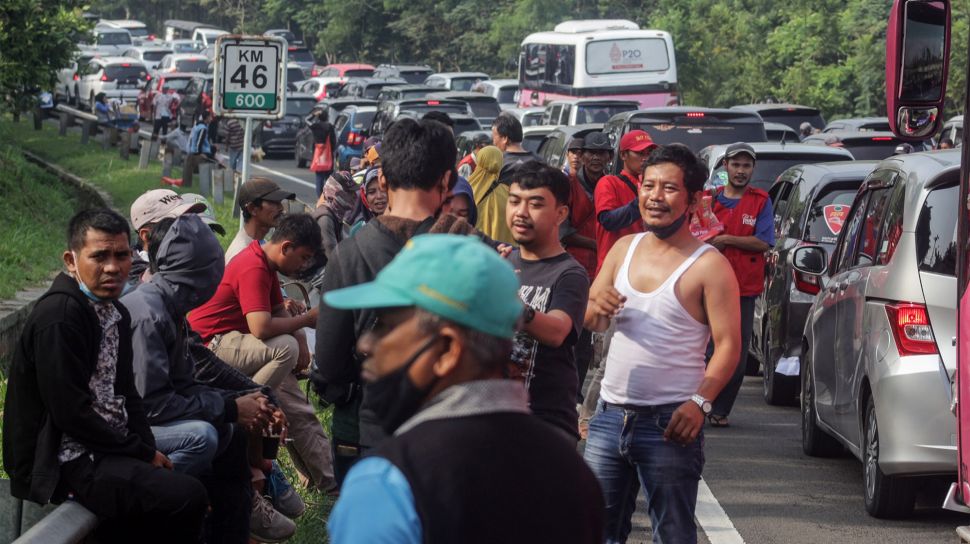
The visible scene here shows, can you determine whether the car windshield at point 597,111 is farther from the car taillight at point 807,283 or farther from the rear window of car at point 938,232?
the rear window of car at point 938,232

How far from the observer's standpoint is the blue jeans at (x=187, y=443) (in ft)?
18.7

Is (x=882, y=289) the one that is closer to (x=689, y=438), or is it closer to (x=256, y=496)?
(x=689, y=438)

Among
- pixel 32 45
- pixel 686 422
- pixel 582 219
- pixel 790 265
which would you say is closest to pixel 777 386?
pixel 790 265

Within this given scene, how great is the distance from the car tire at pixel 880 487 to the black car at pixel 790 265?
2.92m

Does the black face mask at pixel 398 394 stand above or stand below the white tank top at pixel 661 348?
above

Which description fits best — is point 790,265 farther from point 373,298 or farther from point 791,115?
point 791,115

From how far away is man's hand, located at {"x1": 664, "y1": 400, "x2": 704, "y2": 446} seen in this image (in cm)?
532

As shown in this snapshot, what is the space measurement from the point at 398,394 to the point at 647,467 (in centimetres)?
287

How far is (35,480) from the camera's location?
16.3 feet

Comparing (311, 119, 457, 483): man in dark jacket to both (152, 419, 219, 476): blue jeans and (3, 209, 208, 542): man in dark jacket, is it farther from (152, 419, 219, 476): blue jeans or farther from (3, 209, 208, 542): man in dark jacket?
(152, 419, 219, 476): blue jeans

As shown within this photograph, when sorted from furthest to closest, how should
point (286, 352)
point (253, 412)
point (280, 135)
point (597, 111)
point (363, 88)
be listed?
point (363, 88), point (280, 135), point (597, 111), point (286, 352), point (253, 412)

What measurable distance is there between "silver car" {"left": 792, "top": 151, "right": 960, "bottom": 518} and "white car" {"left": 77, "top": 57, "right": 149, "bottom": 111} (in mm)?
41926

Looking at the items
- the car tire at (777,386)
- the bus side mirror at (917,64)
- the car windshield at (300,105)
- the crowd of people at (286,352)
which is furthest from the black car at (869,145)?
the car windshield at (300,105)

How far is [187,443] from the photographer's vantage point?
5730mm
